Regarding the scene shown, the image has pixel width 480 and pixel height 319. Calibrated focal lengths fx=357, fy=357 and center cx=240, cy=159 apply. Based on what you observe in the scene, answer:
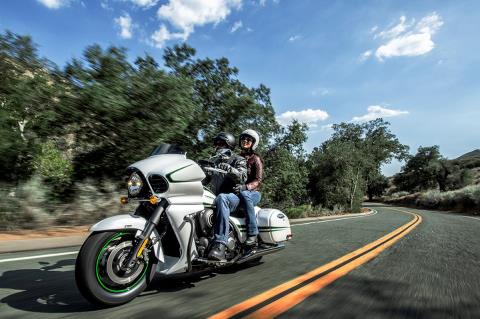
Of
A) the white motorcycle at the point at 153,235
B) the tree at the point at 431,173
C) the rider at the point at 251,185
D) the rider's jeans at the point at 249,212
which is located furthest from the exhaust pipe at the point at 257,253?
the tree at the point at 431,173

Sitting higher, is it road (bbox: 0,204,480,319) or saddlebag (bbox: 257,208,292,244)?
saddlebag (bbox: 257,208,292,244)

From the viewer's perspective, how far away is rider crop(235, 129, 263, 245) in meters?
4.78

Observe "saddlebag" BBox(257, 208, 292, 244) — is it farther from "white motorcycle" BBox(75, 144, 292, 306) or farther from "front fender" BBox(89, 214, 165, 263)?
"front fender" BBox(89, 214, 165, 263)

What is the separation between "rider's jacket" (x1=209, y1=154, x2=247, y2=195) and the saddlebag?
72 centimetres

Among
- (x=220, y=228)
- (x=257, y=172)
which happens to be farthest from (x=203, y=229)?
(x=257, y=172)

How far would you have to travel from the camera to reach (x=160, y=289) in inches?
150

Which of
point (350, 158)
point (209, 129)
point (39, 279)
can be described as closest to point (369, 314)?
point (39, 279)

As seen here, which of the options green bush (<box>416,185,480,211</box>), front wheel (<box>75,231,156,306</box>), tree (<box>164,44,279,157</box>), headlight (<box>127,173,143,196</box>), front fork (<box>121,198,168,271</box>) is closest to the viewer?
front wheel (<box>75,231,156,306</box>)

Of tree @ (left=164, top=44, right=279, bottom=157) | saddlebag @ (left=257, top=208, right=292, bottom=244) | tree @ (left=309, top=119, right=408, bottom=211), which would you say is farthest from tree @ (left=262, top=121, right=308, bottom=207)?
saddlebag @ (left=257, top=208, right=292, bottom=244)

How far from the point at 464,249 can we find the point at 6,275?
765 centimetres

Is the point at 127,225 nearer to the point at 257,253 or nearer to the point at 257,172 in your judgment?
the point at 257,253

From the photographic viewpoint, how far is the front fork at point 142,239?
3227mm

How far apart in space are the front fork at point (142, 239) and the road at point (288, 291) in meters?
0.38

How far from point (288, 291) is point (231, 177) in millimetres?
1536
